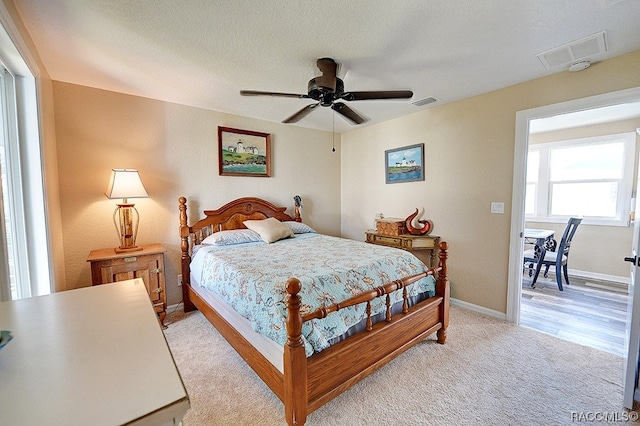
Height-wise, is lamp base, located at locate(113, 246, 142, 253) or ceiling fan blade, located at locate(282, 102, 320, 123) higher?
ceiling fan blade, located at locate(282, 102, 320, 123)

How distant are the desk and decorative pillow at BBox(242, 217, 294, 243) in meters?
2.17

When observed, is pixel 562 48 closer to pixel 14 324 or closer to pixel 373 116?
pixel 373 116

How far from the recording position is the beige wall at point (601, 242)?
3.96m

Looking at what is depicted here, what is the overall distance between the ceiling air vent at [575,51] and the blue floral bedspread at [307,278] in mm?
2058

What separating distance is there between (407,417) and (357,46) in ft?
8.63

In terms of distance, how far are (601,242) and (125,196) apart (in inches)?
264

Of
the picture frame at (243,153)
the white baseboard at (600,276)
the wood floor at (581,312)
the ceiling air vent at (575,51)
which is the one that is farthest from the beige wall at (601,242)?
the picture frame at (243,153)

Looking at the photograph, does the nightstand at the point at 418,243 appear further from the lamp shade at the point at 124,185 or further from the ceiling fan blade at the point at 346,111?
the lamp shade at the point at 124,185

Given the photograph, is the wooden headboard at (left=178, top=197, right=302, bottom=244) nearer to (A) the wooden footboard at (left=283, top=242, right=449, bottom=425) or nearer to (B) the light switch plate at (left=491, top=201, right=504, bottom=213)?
(A) the wooden footboard at (left=283, top=242, right=449, bottom=425)

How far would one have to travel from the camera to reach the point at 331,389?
5.28 feet

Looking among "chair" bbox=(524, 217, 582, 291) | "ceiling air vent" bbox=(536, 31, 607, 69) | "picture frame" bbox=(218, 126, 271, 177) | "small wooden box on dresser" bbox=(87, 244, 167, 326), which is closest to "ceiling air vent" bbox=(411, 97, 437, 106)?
"ceiling air vent" bbox=(536, 31, 607, 69)

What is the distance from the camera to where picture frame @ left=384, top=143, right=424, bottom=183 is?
11.9ft

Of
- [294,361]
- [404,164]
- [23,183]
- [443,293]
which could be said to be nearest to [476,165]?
[404,164]

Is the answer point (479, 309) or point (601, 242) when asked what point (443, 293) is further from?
point (601, 242)
